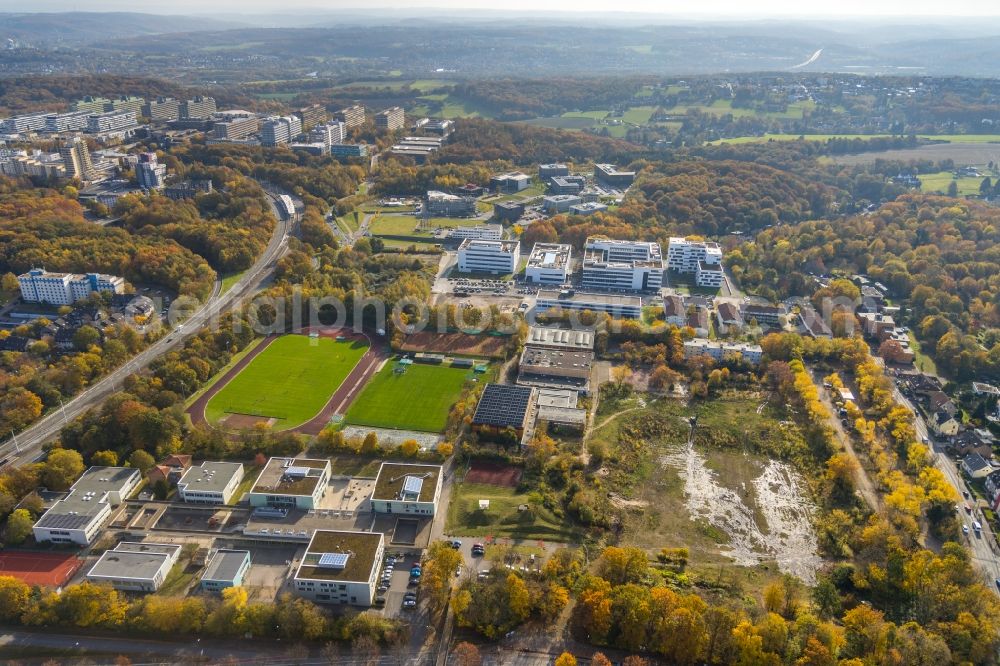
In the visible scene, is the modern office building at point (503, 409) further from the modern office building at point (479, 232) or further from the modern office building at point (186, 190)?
the modern office building at point (186, 190)

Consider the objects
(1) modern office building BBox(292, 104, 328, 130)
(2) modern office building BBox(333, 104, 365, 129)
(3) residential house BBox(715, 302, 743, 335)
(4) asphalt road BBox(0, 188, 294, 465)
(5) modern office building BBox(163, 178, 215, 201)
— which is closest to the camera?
(4) asphalt road BBox(0, 188, 294, 465)

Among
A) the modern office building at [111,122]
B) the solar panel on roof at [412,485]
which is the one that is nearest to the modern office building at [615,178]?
the solar panel on roof at [412,485]

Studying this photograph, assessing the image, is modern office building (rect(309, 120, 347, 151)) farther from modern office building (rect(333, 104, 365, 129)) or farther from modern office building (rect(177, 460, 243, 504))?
modern office building (rect(177, 460, 243, 504))

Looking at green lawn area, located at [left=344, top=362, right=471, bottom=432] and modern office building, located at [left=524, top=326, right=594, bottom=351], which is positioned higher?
modern office building, located at [left=524, top=326, right=594, bottom=351]

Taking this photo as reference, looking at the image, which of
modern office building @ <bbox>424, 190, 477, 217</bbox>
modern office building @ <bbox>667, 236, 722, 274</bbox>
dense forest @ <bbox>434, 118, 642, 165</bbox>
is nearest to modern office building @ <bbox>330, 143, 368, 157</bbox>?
dense forest @ <bbox>434, 118, 642, 165</bbox>

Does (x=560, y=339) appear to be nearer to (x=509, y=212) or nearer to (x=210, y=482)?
(x=210, y=482)

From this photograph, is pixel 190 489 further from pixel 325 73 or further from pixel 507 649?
pixel 325 73
